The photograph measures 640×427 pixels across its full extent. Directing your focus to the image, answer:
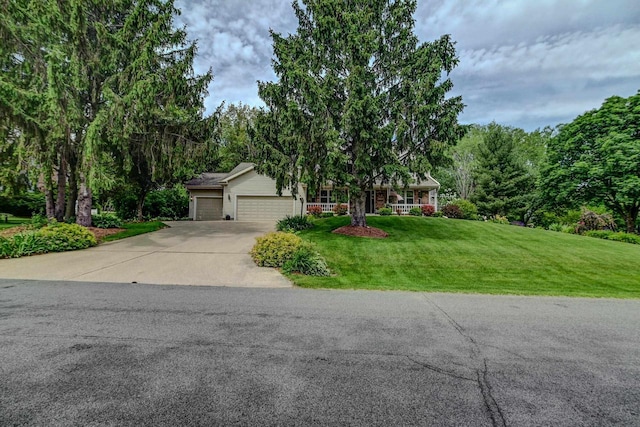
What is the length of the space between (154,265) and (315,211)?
15431 mm

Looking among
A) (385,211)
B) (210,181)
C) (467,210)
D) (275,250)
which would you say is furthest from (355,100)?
(210,181)

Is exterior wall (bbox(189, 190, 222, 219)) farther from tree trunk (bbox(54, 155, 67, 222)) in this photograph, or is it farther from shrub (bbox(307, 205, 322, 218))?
tree trunk (bbox(54, 155, 67, 222))

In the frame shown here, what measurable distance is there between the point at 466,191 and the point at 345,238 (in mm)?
28113

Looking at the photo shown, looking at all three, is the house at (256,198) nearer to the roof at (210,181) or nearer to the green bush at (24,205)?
the roof at (210,181)

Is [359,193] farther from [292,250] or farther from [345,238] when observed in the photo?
[292,250]

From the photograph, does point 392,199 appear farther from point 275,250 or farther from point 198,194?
point 275,250

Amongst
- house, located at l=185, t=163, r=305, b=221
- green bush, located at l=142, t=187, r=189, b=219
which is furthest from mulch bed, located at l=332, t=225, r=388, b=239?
green bush, located at l=142, t=187, r=189, b=219

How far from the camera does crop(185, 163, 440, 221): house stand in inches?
886

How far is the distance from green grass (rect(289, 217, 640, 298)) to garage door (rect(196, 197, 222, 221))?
12570 mm

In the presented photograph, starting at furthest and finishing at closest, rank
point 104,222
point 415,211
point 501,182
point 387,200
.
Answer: point 501,182, point 387,200, point 415,211, point 104,222

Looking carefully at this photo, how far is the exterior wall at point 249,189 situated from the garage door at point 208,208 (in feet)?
5.79

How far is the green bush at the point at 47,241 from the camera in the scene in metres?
9.02

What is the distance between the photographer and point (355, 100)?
11.6 meters

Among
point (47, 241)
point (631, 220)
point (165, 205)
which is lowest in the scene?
point (47, 241)
